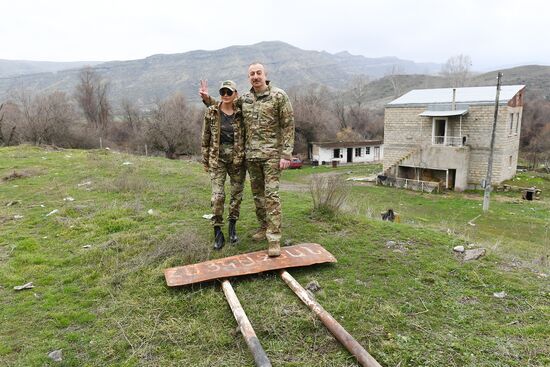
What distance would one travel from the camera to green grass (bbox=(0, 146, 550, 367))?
2838 millimetres

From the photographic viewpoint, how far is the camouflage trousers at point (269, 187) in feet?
14.5

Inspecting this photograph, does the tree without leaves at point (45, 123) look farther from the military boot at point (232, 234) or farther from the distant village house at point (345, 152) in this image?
the military boot at point (232, 234)

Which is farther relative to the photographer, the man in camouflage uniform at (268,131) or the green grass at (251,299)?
the man in camouflage uniform at (268,131)

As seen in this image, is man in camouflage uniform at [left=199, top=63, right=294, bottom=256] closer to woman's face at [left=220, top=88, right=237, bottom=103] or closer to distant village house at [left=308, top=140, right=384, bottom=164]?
woman's face at [left=220, top=88, right=237, bottom=103]

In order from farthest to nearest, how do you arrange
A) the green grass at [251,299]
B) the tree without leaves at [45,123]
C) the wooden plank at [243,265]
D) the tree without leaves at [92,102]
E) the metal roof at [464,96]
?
1. the tree without leaves at [92,102]
2. the tree without leaves at [45,123]
3. the metal roof at [464,96]
4. the wooden plank at [243,265]
5. the green grass at [251,299]

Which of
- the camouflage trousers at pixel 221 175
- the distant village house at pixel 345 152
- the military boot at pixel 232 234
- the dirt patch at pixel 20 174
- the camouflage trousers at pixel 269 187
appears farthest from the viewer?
the distant village house at pixel 345 152

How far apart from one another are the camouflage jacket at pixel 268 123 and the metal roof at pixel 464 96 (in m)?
20.7

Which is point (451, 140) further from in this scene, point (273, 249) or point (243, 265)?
point (243, 265)

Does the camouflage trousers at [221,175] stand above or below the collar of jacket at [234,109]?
below

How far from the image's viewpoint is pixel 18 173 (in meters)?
11.1

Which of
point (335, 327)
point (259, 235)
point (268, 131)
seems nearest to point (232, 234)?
point (259, 235)

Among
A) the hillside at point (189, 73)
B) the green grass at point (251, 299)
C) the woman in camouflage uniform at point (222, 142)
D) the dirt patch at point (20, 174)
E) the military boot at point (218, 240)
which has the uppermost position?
the hillside at point (189, 73)

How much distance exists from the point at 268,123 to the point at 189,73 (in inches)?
5617

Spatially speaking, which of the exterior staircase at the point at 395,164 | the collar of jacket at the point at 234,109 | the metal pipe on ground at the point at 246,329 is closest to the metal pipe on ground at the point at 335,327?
the metal pipe on ground at the point at 246,329
